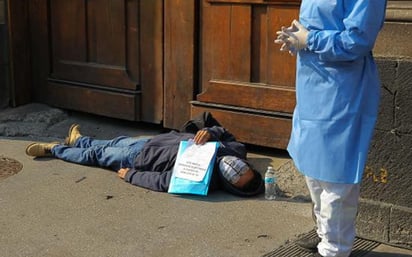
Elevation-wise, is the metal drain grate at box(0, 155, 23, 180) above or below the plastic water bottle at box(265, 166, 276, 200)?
below

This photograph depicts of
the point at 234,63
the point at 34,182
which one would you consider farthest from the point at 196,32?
the point at 34,182

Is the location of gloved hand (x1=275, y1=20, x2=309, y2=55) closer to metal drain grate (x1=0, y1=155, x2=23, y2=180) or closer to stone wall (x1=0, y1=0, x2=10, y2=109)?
metal drain grate (x1=0, y1=155, x2=23, y2=180)

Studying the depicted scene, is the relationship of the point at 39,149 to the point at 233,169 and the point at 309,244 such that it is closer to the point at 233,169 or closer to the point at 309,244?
the point at 233,169

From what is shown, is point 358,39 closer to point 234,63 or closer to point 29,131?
point 234,63

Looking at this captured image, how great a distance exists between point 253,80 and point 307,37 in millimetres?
2343

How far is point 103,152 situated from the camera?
571cm

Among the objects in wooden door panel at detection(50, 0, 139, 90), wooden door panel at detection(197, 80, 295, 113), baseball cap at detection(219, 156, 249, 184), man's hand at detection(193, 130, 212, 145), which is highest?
wooden door panel at detection(50, 0, 139, 90)

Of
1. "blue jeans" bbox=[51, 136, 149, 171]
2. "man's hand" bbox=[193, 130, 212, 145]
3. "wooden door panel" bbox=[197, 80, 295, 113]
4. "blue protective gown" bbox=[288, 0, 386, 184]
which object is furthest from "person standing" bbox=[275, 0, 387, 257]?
"blue jeans" bbox=[51, 136, 149, 171]

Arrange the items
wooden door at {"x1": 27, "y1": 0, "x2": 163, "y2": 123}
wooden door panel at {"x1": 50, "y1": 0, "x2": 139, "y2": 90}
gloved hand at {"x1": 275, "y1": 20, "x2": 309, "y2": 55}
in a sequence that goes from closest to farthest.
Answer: gloved hand at {"x1": 275, "y1": 20, "x2": 309, "y2": 55} < wooden door at {"x1": 27, "y1": 0, "x2": 163, "y2": 123} < wooden door panel at {"x1": 50, "y1": 0, "x2": 139, "y2": 90}

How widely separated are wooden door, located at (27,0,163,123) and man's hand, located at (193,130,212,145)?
1300 millimetres

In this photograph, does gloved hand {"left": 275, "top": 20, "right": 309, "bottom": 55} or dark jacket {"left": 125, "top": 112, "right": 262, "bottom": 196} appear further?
dark jacket {"left": 125, "top": 112, "right": 262, "bottom": 196}

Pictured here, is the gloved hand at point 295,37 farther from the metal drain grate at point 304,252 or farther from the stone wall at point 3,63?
the stone wall at point 3,63

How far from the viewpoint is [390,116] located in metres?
4.11

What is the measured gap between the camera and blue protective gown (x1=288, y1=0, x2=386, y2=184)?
3.39 metres
